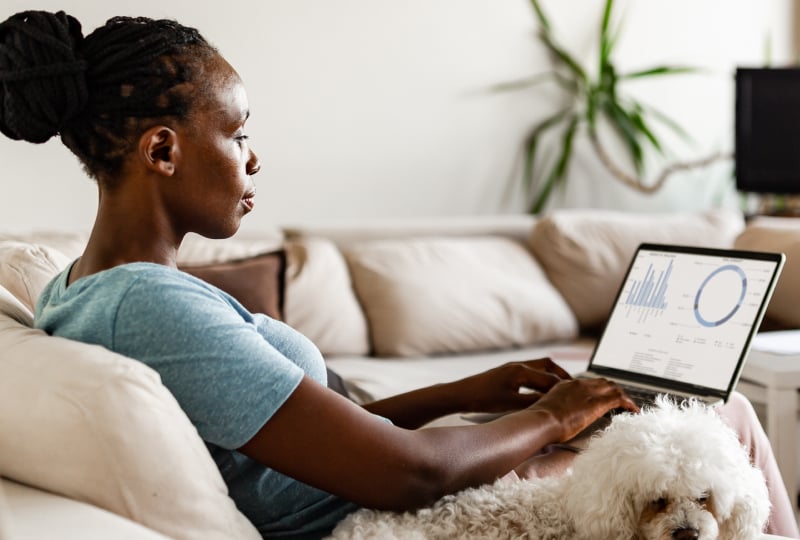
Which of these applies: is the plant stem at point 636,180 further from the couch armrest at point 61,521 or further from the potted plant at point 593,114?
the couch armrest at point 61,521

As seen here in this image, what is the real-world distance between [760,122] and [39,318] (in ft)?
9.53

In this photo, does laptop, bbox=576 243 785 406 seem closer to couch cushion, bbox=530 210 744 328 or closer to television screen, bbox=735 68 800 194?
couch cushion, bbox=530 210 744 328

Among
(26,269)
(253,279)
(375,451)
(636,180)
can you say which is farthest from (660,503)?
(636,180)

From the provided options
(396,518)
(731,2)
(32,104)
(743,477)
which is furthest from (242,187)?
(731,2)

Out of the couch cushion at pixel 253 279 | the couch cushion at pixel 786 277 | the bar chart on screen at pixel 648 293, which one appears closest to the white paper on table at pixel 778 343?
the couch cushion at pixel 786 277

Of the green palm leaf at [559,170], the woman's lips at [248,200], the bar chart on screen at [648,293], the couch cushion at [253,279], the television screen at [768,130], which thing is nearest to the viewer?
the woman's lips at [248,200]

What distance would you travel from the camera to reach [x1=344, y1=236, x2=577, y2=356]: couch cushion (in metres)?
2.67

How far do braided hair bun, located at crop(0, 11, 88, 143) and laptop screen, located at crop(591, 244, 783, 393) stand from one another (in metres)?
1.11

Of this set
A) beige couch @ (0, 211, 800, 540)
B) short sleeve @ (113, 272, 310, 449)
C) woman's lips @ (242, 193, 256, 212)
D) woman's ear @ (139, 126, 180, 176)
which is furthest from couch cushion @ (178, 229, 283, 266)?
short sleeve @ (113, 272, 310, 449)

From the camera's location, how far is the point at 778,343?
2117mm

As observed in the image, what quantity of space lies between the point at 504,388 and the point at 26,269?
82 cm

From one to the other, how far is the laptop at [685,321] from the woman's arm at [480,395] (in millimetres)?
258

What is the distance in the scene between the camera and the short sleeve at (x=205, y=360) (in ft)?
3.04

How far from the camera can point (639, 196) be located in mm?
3795
